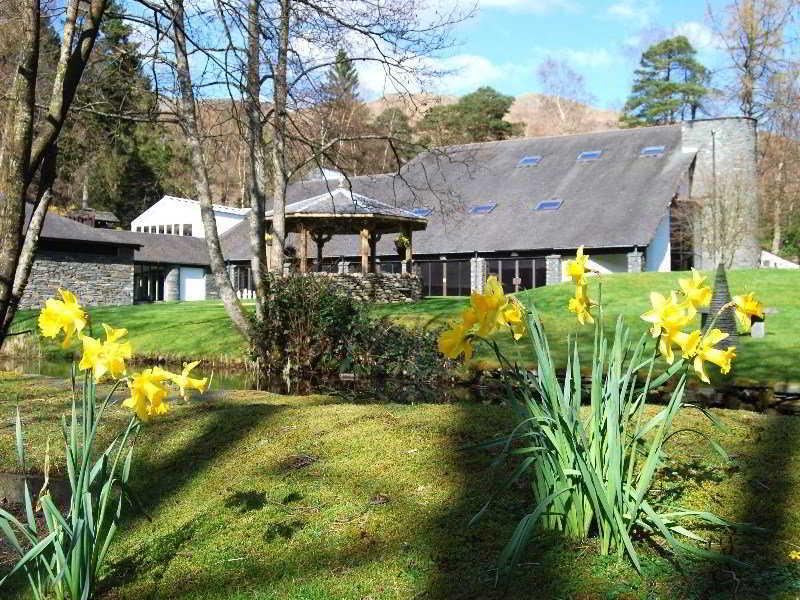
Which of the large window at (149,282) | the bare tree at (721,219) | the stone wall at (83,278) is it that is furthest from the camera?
the large window at (149,282)

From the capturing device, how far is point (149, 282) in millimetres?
36000

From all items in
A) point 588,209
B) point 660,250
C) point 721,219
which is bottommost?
point 660,250

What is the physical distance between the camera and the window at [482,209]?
28.3 metres

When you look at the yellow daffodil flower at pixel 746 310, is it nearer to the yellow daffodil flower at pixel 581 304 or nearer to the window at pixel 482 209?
the yellow daffodil flower at pixel 581 304

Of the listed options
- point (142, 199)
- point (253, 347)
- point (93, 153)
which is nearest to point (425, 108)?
point (253, 347)

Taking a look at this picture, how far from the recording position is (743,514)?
3.21 meters

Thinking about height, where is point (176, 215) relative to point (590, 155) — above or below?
below

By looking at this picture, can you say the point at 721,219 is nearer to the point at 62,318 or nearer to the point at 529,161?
the point at 529,161

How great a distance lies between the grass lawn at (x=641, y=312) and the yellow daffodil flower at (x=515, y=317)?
245 inches

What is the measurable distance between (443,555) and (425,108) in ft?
33.2

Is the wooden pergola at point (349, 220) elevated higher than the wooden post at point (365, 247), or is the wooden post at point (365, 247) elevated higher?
the wooden pergola at point (349, 220)

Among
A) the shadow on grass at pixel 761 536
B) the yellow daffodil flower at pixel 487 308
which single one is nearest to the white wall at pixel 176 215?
the shadow on grass at pixel 761 536

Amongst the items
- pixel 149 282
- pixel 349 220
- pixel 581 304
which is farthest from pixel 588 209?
pixel 581 304

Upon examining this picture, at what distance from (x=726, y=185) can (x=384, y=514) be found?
24486mm
